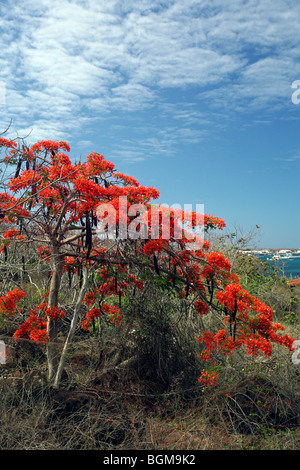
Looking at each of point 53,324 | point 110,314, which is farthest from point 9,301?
point 110,314

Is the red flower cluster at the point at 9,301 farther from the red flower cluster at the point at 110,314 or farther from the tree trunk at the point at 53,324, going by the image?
the red flower cluster at the point at 110,314

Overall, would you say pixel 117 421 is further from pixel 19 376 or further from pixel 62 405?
pixel 19 376

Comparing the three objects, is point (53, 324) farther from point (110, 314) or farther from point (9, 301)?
point (110, 314)

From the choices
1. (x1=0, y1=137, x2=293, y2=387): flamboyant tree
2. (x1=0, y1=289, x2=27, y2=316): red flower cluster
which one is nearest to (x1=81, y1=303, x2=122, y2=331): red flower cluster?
(x1=0, y1=137, x2=293, y2=387): flamboyant tree

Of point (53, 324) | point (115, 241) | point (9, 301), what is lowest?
point (53, 324)

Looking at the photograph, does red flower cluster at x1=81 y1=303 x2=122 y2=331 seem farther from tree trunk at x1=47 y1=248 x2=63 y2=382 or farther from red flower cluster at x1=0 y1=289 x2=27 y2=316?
red flower cluster at x1=0 y1=289 x2=27 y2=316

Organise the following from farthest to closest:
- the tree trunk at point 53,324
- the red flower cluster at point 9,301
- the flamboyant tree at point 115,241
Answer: the red flower cluster at point 9,301
the tree trunk at point 53,324
the flamboyant tree at point 115,241

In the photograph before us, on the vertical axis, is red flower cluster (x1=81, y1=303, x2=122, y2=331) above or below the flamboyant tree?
below

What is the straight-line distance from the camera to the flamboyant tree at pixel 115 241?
5.23 m

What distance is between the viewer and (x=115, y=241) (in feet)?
18.7

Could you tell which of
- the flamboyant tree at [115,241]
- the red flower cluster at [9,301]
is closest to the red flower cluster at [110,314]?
the flamboyant tree at [115,241]

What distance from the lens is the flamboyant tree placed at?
5227 millimetres

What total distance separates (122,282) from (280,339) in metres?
2.49

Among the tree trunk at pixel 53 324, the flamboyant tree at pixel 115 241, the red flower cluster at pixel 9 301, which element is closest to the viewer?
the flamboyant tree at pixel 115 241
